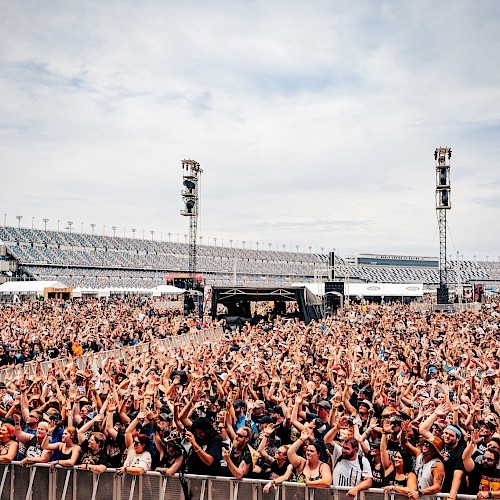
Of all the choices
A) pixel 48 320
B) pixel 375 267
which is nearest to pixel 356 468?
pixel 48 320

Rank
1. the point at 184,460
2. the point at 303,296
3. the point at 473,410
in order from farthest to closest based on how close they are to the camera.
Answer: the point at 303,296 → the point at 473,410 → the point at 184,460

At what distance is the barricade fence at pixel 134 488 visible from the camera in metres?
5.15

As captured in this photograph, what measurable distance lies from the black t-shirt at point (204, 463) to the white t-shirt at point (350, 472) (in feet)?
3.53

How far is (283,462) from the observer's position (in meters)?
5.41

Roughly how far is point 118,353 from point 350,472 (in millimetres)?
13189

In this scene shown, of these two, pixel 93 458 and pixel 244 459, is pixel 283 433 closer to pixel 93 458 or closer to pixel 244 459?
pixel 244 459

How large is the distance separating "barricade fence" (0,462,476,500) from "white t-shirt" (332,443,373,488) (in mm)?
80

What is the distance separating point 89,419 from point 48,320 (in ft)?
60.9

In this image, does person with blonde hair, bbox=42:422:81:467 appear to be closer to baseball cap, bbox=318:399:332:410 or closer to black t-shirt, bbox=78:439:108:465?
black t-shirt, bbox=78:439:108:465

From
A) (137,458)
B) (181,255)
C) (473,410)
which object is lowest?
(137,458)

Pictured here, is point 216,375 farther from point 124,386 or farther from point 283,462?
point 283,462

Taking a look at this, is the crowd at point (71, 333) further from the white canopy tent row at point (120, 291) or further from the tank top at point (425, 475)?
the white canopy tent row at point (120, 291)

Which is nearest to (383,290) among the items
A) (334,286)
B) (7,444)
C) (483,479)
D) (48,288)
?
(334,286)

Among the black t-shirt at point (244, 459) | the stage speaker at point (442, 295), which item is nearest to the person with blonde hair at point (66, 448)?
the black t-shirt at point (244, 459)
